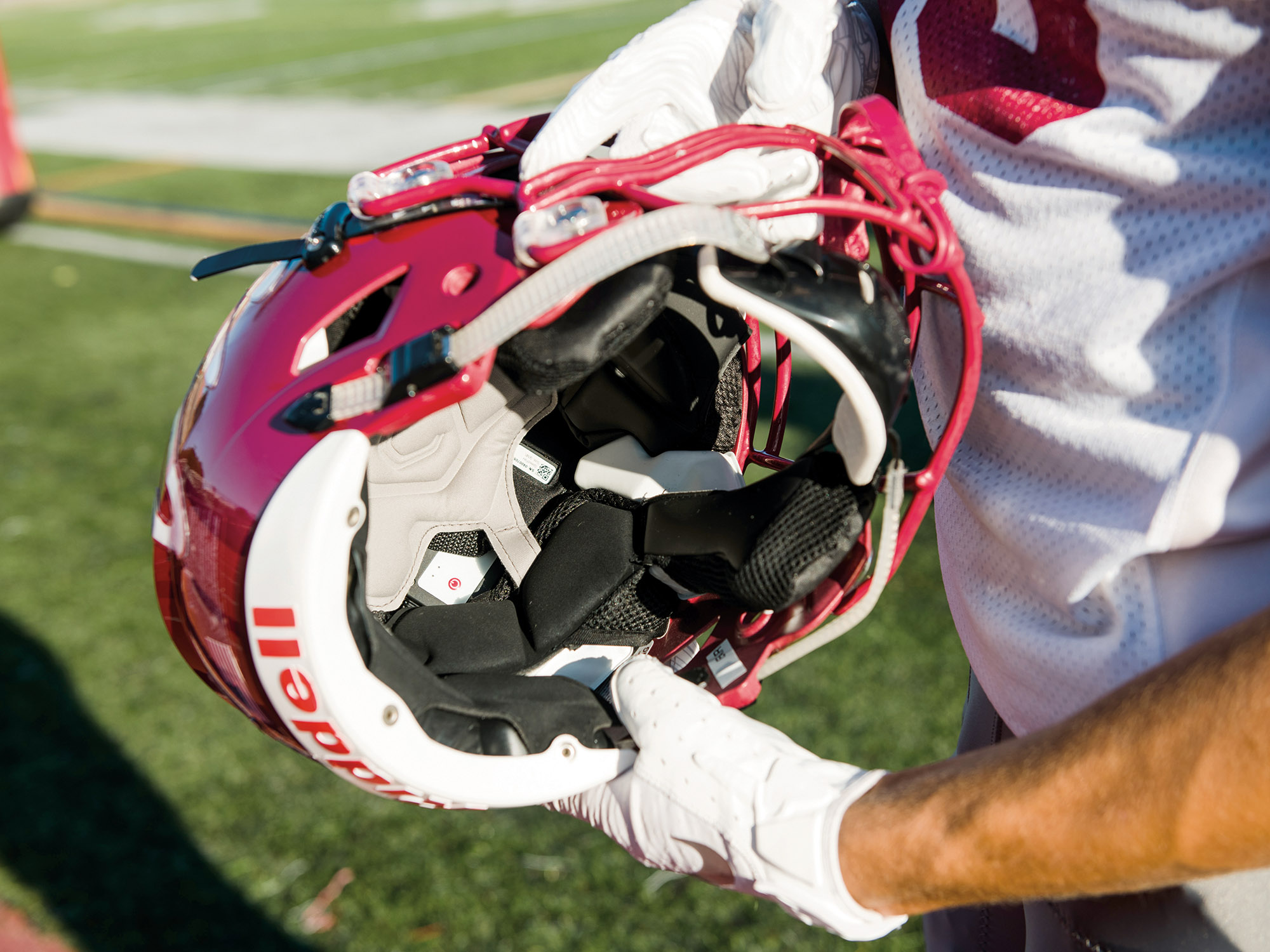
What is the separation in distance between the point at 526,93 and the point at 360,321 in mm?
8976

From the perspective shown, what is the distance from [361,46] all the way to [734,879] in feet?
45.0

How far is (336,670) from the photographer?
1.03 metres

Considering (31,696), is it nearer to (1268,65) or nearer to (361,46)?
(1268,65)

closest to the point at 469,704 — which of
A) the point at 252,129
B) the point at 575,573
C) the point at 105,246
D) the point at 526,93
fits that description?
the point at 575,573

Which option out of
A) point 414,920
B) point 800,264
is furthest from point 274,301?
point 414,920

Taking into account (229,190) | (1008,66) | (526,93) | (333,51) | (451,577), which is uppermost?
(1008,66)

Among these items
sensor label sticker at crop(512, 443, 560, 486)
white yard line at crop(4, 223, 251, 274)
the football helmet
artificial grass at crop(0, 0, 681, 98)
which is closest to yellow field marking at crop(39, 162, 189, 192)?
white yard line at crop(4, 223, 251, 274)

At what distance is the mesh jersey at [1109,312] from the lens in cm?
85

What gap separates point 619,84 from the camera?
3.70 feet

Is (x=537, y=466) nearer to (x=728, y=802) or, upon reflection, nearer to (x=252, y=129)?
(x=728, y=802)

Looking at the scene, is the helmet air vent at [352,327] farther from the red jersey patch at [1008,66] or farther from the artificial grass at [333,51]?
the artificial grass at [333,51]

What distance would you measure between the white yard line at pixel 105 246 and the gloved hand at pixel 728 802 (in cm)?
552

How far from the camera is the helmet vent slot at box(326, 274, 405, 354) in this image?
Answer: 1.16m

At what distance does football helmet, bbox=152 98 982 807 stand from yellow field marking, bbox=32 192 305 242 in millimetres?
4744
